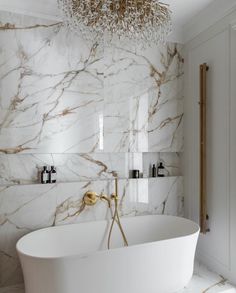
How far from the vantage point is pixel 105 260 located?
179 centimetres

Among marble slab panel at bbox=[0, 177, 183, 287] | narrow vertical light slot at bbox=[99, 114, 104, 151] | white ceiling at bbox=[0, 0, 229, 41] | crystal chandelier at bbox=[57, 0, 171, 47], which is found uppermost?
white ceiling at bbox=[0, 0, 229, 41]

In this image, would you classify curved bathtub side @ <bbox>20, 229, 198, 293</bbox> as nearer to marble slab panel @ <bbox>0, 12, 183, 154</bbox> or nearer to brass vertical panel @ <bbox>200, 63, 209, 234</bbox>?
brass vertical panel @ <bbox>200, 63, 209, 234</bbox>

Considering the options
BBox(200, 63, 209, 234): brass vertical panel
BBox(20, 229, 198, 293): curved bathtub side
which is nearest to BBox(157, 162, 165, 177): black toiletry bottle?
BBox(200, 63, 209, 234): brass vertical panel

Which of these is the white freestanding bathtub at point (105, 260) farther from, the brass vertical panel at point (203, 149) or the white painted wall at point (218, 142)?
the white painted wall at point (218, 142)

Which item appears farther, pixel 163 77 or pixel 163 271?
pixel 163 77

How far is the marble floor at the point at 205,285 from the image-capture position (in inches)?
85.4

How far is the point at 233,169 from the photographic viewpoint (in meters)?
2.26

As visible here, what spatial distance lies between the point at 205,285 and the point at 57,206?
1490 millimetres

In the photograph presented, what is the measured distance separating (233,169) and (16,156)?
6.45 feet

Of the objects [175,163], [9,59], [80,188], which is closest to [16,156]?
[80,188]

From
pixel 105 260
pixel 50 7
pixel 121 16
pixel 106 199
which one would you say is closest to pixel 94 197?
pixel 106 199

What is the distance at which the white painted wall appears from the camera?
7.50ft

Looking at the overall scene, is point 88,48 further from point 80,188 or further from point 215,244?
point 215,244

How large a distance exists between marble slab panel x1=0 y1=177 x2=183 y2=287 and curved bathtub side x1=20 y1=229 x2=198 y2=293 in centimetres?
55
